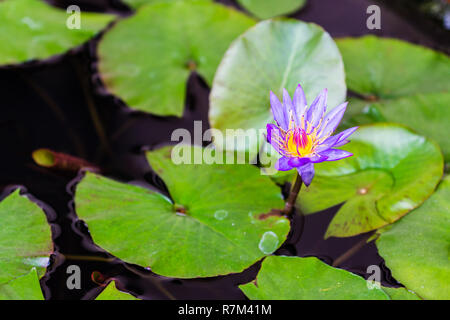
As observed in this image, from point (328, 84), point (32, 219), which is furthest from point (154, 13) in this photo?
point (32, 219)

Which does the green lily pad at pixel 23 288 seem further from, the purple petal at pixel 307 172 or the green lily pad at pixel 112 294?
the purple petal at pixel 307 172

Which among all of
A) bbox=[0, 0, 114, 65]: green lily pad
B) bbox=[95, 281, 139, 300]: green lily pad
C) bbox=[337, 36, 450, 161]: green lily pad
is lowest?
bbox=[95, 281, 139, 300]: green lily pad

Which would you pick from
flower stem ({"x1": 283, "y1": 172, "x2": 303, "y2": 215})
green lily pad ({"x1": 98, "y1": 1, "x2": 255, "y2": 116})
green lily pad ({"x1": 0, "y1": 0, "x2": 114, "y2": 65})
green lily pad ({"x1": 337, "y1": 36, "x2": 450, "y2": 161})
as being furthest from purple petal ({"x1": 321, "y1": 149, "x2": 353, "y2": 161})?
green lily pad ({"x1": 0, "y1": 0, "x2": 114, "y2": 65})

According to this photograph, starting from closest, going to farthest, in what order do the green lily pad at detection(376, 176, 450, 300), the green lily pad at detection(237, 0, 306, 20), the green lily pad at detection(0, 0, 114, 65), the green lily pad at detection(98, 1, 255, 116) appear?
the green lily pad at detection(376, 176, 450, 300)
the green lily pad at detection(98, 1, 255, 116)
the green lily pad at detection(0, 0, 114, 65)
the green lily pad at detection(237, 0, 306, 20)

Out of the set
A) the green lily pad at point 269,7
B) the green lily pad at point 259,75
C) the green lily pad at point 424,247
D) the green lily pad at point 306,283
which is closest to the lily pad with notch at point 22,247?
the green lily pad at point 306,283

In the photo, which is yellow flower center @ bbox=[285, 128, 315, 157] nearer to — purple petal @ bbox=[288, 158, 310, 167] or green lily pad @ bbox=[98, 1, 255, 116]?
purple petal @ bbox=[288, 158, 310, 167]
